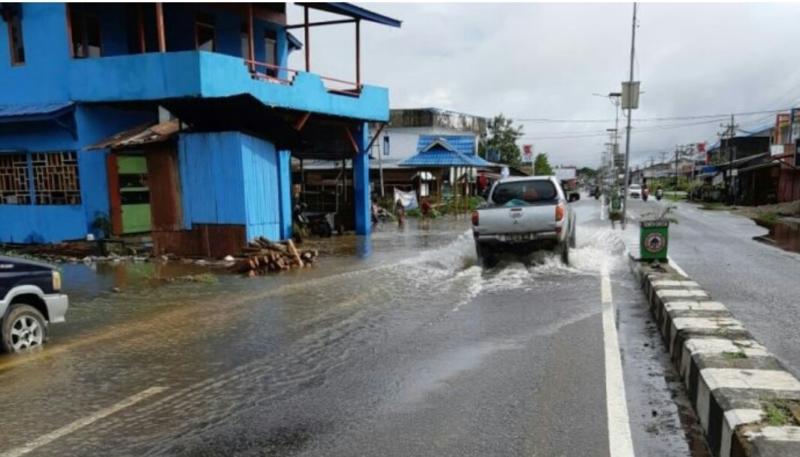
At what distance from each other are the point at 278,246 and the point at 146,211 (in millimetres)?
5380

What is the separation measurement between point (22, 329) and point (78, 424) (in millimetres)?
2918

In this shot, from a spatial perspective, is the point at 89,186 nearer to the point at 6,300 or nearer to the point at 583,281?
the point at 6,300

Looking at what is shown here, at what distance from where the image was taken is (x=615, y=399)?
4.91 meters

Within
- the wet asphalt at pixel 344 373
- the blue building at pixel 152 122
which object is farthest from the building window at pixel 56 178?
the wet asphalt at pixel 344 373

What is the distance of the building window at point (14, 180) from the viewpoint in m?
17.0

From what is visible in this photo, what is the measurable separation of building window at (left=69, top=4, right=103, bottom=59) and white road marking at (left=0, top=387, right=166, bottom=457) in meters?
13.2

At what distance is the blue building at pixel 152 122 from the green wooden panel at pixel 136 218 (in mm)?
32

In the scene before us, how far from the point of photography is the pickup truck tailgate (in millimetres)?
12070

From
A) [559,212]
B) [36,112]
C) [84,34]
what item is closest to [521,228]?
[559,212]

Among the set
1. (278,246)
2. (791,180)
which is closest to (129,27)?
(278,246)

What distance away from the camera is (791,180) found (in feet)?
130

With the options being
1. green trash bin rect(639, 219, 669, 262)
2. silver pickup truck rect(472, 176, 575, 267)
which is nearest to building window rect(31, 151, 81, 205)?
silver pickup truck rect(472, 176, 575, 267)

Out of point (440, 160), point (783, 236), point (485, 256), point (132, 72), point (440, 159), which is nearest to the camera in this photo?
point (485, 256)

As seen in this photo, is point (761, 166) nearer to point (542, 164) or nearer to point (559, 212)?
point (559, 212)
